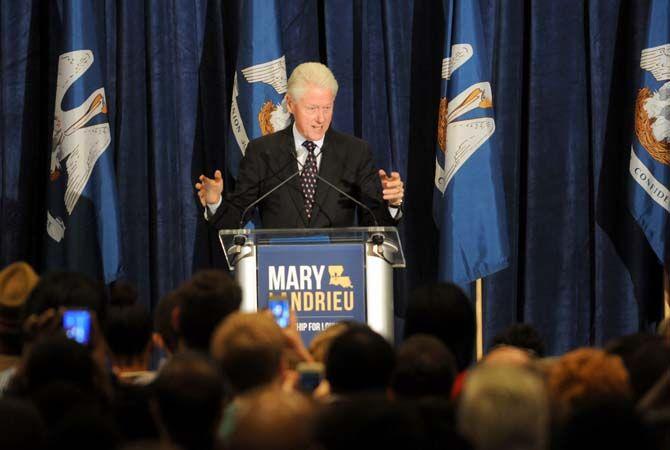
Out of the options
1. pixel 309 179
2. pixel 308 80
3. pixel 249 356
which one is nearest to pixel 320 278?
pixel 309 179

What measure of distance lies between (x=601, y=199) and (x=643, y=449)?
4.95 metres

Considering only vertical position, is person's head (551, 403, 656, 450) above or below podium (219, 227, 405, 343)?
below

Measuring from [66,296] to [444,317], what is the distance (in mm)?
1147

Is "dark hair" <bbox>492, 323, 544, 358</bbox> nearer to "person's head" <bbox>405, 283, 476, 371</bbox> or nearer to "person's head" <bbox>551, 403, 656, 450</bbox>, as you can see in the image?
"person's head" <bbox>405, 283, 476, 371</bbox>

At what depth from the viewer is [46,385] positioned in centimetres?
296

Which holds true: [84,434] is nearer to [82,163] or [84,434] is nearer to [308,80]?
[308,80]

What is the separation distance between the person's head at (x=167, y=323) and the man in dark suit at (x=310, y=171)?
5.71 feet

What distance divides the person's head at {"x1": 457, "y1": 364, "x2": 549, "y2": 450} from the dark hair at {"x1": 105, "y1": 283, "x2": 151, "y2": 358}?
55.3 inches

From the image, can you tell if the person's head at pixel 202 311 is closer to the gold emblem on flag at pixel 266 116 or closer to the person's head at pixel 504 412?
the person's head at pixel 504 412

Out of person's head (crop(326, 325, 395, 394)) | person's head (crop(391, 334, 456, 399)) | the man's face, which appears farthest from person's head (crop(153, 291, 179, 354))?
the man's face

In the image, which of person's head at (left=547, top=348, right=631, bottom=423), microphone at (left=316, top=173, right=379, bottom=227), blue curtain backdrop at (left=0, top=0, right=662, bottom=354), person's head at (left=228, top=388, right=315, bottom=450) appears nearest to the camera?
person's head at (left=228, top=388, right=315, bottom=450)

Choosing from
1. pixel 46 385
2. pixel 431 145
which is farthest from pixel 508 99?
pixel 46 385

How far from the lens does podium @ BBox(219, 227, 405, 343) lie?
15.4 feet

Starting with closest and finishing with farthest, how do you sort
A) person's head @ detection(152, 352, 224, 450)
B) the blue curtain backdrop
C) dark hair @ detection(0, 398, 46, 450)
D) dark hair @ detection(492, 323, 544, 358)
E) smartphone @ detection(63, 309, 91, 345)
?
dark hair @ detection(0, 398, 46, 450)
person's head @ detection(152, 352, 224, 450)
smartphone @ detection(63, 309, 91, 345)
dark hair @ detection(492, 323, 544, 358)
the blue curtain backdrop
